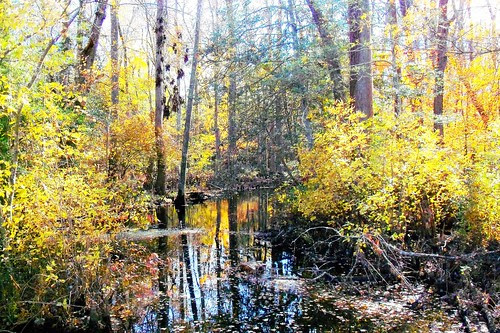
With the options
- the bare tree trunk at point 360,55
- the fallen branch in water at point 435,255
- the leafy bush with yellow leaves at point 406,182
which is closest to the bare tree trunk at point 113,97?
the bare tree trunk at point 360,55

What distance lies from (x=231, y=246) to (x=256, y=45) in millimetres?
4631

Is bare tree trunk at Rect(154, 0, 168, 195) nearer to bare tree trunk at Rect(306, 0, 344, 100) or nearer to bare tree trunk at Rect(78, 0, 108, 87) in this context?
bare tree trunk at Rect(78, 0, 108, 87)

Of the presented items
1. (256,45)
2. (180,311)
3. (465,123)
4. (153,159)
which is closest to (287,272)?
(180,311)

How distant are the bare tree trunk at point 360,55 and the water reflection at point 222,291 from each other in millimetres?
3976

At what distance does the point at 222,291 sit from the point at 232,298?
0.36m

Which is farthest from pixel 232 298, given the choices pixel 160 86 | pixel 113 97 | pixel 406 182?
pixel 113 97

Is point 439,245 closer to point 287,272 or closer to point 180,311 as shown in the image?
point 287,272

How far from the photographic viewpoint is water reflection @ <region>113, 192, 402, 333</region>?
5184 millimetres

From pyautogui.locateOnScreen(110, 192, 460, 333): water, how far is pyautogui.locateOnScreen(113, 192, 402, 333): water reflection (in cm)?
1

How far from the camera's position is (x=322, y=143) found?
8.27m

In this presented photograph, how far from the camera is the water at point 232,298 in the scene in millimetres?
5121

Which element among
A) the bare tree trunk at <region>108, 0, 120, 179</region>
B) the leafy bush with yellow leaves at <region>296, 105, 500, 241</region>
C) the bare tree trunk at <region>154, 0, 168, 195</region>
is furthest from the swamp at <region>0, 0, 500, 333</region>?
the bare tree trunk at <region>154, 0, 168, 195</region>

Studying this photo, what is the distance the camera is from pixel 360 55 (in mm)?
9969

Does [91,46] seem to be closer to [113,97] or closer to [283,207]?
[283,207]
